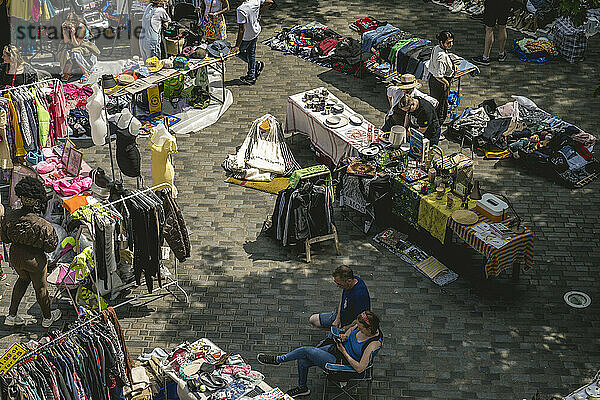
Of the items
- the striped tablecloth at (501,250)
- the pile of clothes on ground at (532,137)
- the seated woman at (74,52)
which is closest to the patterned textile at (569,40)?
the pile of clothes on ground at (532,137)

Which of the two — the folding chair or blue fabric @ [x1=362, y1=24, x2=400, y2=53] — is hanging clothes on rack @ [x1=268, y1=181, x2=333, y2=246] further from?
blue fabric @ [x1=362, y1=24, x2=400, y2=53]

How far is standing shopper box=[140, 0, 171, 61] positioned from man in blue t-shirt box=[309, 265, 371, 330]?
23.3ft

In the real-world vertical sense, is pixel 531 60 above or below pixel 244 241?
above

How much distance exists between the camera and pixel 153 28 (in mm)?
14938

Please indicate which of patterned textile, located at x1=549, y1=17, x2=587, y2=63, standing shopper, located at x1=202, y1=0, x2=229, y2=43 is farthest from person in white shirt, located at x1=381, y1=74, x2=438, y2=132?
patterned textile, located at x1=549, y1=17, x2=587, y2=63

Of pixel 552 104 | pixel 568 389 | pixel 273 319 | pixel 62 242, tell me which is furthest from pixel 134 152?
pixel 552 104

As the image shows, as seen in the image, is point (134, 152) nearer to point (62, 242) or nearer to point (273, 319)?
point (62, 242)

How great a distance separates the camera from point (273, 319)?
34.6ft

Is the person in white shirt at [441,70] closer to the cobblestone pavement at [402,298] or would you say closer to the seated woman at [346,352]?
the cobblestone pavement at [402,298]

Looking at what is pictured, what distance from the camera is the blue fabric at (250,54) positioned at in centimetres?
1542

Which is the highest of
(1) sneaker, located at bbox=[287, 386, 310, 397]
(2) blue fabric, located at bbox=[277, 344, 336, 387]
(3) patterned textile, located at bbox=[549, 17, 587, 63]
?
(3) patterned textile, located at bbox=[549, 17, 587, 63]

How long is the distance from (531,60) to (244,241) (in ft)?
25.4

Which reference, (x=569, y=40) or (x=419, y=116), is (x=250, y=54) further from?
(x=569, y=40)

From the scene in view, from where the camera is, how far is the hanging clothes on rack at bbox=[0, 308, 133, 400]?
794cm
